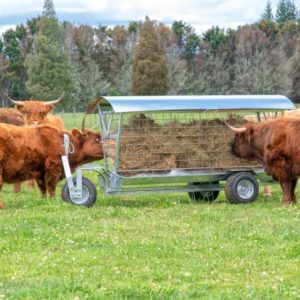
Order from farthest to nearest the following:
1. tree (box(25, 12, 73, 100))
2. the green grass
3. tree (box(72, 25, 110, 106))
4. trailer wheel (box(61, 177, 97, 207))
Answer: tree (box(72, 25, 110, 106)) → tree (box(25, 12, 73, 100)) → trailer wheel (box(61, 177, 97, 207)) → the green grass

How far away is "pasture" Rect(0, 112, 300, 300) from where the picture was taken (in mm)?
7371

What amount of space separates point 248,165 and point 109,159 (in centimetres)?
273

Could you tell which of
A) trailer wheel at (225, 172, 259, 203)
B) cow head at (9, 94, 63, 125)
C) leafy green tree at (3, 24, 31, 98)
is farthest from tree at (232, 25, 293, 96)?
trailer wheel at (225, 172, 259, 203)

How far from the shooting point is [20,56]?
311 ft

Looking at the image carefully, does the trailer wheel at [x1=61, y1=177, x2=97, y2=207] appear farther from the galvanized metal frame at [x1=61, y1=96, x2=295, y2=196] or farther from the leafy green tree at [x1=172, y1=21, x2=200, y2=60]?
the leafy green tree at [x1=172, y1=21, x2=200, y2=60]

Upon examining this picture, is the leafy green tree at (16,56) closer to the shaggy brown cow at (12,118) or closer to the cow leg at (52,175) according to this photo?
the shaggy brown cow at (12,118)

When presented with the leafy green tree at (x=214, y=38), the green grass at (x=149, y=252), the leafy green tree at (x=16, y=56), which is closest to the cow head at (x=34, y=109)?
the green grass at (x=149, y=252)

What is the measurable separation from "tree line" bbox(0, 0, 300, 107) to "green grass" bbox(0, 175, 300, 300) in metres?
59.8

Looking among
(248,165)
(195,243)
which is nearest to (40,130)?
(248,165)

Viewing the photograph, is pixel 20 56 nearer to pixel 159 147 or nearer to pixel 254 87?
pixel 254 87

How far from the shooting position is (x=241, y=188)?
14.7 m

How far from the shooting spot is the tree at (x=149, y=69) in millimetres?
74000

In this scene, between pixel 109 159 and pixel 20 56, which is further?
pixel 20 56

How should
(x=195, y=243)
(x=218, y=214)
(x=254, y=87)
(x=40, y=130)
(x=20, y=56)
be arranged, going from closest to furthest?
(x=195, y=243), (x=218, y=214), (x=40, y=130), (x=254, y=87), (x=20, y=56)
